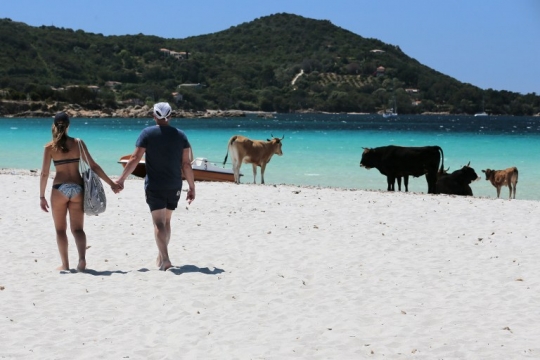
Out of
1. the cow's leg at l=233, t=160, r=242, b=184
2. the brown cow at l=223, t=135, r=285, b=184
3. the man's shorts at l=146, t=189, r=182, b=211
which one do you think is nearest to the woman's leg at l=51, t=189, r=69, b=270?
the man's shorts at l=146, t=189, r=182, b=211

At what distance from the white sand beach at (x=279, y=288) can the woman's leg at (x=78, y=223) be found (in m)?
0.19

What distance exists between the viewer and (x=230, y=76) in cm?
18175

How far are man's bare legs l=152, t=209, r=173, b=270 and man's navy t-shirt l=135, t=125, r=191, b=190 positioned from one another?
309 millimetres

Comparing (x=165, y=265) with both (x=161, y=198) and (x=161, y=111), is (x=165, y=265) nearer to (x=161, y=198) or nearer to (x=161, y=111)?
(x=161, y=198)

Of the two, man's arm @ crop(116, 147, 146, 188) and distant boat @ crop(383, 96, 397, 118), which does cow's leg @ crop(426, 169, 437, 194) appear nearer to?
man's arm @ crop(116, 147, 146, 188)

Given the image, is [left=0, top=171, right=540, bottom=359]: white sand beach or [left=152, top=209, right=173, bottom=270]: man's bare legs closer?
[left=0, top=171, right=540, bottom=359]: white sand beach

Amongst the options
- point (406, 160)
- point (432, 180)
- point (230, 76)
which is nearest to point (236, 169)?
point (406, 160)

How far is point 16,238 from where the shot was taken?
10109 millimetres

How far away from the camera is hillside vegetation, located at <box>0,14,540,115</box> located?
159625 mm

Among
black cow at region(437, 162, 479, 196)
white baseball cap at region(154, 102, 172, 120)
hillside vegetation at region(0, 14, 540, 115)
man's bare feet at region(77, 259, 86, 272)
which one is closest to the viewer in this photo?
white baseball cap at region(154, 102, 172, 120)

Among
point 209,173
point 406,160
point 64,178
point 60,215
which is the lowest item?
point 209,173

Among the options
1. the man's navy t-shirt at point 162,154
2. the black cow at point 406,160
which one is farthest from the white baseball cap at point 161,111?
the black cow at point 406,160

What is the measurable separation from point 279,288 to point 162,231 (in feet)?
4.47

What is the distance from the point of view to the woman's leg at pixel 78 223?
7770mm
